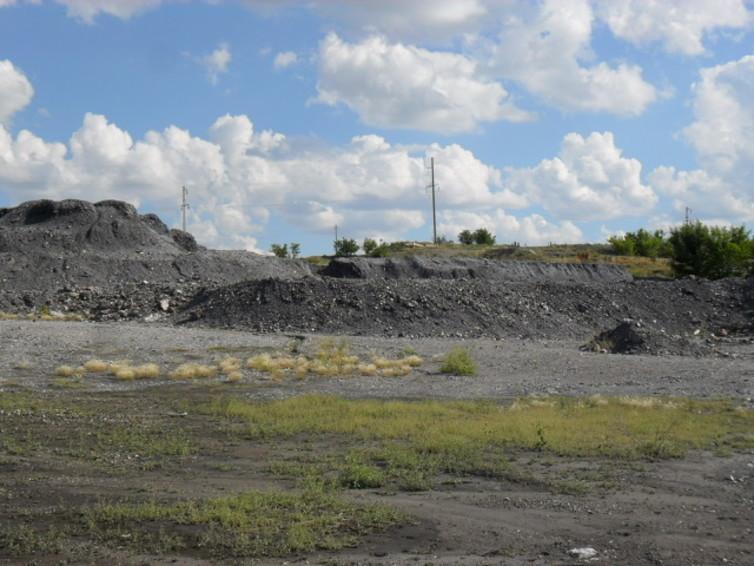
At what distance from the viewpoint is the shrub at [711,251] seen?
6031cm

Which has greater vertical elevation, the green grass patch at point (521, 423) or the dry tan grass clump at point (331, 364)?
the dry tan grass clump at point (331, 364)

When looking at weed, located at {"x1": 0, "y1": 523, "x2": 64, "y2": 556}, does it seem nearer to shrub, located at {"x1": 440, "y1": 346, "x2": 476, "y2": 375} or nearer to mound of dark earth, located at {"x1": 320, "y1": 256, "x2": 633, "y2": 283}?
shrub, located at {"x1": 440, "y1": 346, "x2": 476, "y2": 375}

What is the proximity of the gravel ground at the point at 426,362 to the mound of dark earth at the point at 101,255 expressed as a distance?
1674cm

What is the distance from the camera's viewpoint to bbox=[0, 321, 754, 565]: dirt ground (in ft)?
26.8

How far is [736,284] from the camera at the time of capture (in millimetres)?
45625

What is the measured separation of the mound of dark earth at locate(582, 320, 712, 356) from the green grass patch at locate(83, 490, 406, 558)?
22.4 metres

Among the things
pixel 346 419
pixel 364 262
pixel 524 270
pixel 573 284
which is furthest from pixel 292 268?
pixel 346 419

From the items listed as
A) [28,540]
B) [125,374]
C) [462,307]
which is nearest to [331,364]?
[125,374]

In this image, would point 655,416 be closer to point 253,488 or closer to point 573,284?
point 253,488

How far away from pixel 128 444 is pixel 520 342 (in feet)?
76.3

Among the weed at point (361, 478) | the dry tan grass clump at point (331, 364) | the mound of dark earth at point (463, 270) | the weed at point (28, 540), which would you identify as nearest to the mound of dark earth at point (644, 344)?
the dry tan grass clump at point (331, 364)

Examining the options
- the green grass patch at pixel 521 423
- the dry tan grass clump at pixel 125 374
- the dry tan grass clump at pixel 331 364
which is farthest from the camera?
the dry tan grass clump at pixel 331 364

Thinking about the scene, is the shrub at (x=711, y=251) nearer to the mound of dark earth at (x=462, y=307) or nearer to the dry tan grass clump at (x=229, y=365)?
the mound of dark earth at (x=462, y=307)

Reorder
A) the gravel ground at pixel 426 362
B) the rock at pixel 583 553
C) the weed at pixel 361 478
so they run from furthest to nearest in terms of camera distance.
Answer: the gravel ground at pixel 426 362 → the weed at pixel 361 478 → the rock at pixel 583 553
